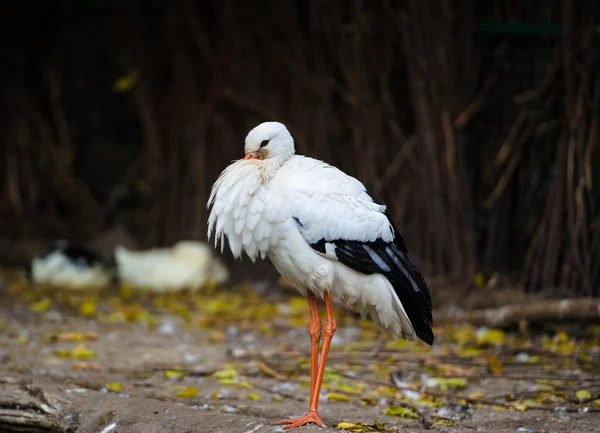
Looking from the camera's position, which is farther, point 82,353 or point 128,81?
point 128,81

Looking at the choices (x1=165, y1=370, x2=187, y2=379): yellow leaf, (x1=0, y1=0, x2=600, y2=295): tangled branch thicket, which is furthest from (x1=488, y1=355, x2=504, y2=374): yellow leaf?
(x1=165, y1=370, x2=187, y2=379): yellow leaf

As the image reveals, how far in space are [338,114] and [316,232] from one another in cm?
372

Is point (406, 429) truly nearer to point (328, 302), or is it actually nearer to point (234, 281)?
point (328, 302)

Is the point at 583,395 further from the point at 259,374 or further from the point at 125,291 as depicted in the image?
the point at 125,291

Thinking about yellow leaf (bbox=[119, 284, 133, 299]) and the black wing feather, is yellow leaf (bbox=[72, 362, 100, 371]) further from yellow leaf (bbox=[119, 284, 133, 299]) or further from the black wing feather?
yellow leaf (bbox=[119, 284, 133, 299])

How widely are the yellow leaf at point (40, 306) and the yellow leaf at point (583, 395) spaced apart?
4310 mm

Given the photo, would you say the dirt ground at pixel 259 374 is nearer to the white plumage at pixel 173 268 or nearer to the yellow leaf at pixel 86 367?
the yellow leaf at pixel 86 367

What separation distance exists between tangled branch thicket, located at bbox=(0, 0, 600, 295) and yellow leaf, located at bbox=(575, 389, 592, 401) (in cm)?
147

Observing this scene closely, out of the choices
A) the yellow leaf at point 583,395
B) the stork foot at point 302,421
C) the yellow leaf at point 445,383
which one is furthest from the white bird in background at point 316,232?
the yellow leaf at point 583,395

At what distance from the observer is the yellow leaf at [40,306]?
732cm

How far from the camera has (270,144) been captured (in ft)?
14.3

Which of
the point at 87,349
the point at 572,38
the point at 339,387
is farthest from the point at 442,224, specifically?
the point at 87,349

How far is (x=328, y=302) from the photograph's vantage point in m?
4.21

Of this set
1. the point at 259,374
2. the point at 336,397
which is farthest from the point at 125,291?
the point at 336,397
